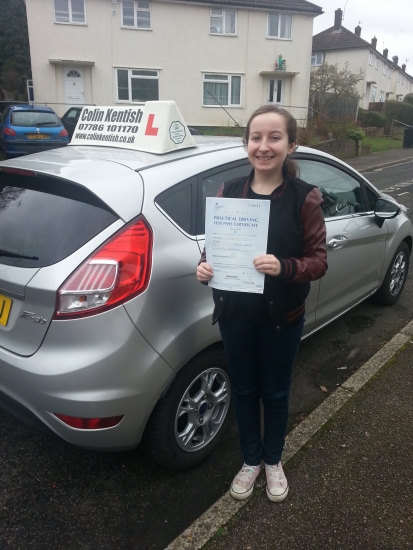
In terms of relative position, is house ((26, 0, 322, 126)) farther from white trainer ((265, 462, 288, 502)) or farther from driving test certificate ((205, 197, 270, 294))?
white trainer ((265, 462, 288, 502))

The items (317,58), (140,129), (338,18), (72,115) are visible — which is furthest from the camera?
(338,18)

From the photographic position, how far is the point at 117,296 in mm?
2010

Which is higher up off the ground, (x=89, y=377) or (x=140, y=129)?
(x=140, y=129)

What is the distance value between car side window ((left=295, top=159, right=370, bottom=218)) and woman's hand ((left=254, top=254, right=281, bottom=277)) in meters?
1.59

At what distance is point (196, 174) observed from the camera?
2.53 meters

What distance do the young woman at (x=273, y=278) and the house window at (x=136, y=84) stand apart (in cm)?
2308

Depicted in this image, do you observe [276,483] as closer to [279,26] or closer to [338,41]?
[279,26]

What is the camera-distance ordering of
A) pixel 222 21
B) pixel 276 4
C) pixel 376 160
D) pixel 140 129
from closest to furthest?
pixel 140 129 < pixel 376 160 < pixel 222 21 < pixel 276 4

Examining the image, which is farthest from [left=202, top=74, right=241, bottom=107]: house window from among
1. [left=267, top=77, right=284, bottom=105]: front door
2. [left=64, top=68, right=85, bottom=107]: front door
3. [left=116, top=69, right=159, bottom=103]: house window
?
[left=64, top=68, right=85, bottom=107]: front door

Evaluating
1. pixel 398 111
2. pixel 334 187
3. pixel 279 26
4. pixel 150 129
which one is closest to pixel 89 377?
pixel 150 129

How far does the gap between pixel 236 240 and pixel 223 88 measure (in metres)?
24.8

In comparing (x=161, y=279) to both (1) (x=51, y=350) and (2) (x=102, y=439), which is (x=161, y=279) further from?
(2) (x=102, y=439)

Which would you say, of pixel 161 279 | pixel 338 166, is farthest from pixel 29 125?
pixel 161 279

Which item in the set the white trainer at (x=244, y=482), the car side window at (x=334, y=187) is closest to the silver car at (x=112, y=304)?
the white trainer at (x=244, y=482)
